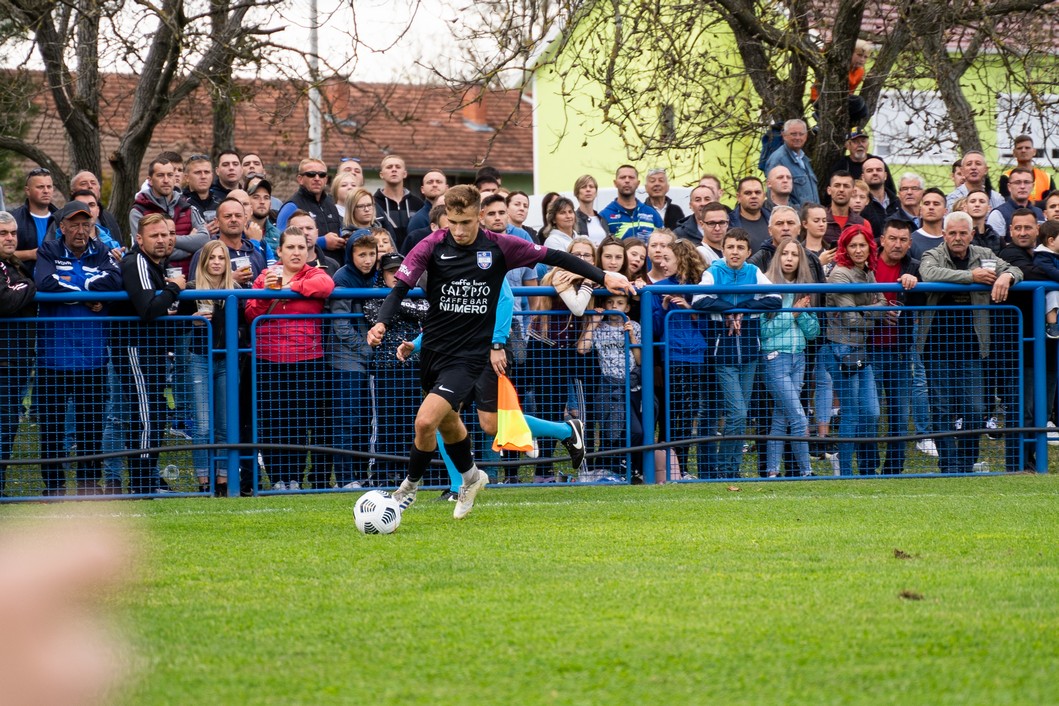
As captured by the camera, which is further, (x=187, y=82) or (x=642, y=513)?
(x=187, y=82)

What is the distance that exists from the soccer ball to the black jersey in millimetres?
1168

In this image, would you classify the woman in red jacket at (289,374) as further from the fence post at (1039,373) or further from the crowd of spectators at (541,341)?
the fence post at (1039,373)

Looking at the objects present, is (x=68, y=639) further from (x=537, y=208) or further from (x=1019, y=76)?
(x=537, y=208)

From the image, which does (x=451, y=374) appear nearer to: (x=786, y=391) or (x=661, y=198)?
(x=786, y=391)

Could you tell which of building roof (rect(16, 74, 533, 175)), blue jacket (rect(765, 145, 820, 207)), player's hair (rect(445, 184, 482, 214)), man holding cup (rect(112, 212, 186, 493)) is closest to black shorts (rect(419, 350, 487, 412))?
player's hair (rect(445, 184, 482, 214))

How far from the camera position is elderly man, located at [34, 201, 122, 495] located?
10.1m

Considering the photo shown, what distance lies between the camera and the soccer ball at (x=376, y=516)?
26.7 ft

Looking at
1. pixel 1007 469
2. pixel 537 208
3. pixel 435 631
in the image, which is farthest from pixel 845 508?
pixel 537 208

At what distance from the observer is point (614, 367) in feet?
35.3

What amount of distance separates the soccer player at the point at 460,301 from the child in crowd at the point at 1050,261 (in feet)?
14.0

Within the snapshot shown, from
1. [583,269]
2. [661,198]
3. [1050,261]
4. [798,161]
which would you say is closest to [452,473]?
[583,269]

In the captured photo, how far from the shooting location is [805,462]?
36.1 ft

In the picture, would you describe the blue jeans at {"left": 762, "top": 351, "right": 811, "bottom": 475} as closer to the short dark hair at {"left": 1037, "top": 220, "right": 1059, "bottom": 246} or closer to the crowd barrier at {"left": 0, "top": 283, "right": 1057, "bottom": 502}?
the crowd barrier at {"left": 0, "top": 283, "right": 1057, "bottom": 502}

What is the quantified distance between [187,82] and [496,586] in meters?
12.6
